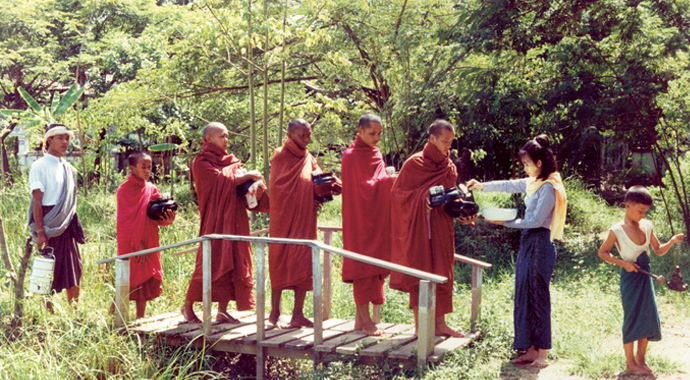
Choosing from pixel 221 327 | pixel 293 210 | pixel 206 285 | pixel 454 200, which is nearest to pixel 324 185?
pixel 293 210

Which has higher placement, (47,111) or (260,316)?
(47,111)

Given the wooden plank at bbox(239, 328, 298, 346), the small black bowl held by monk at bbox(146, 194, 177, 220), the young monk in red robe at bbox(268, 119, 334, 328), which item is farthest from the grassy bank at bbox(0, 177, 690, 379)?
the small black bowl held by monk at bbox(146, 194, 177, 220)

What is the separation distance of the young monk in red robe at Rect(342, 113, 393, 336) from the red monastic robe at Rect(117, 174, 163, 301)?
192 cm

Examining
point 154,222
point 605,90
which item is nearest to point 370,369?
point 154,222

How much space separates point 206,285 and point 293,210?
100 cm

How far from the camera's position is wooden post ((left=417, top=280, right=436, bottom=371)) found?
453 cm

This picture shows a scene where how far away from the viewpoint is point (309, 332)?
18.1 feet

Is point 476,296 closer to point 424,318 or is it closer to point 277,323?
point 424,318

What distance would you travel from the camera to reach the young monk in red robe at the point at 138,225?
5.80 meters

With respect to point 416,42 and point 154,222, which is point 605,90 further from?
point 154,222

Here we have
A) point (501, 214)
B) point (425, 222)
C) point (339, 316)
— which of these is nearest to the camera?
point (501, 214)

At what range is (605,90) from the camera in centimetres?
984

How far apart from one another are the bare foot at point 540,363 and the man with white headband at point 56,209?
4406 millimetres

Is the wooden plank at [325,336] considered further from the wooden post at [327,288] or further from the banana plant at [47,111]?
the banana plant at [47,111]
